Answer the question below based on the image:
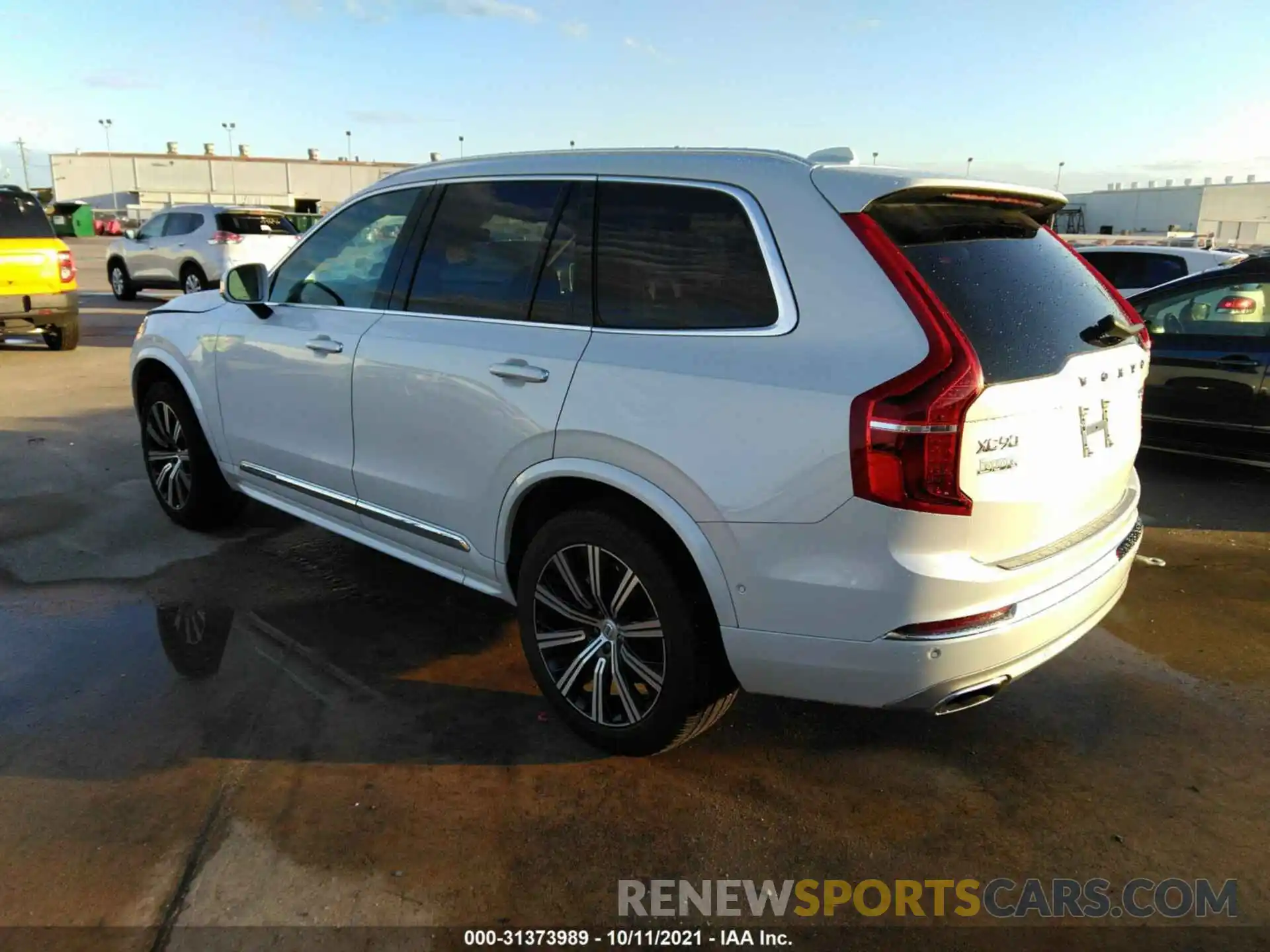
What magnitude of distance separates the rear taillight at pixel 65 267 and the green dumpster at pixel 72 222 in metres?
0.29

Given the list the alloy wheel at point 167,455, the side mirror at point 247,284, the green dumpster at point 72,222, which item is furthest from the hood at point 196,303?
the green dumpster at point 72,222

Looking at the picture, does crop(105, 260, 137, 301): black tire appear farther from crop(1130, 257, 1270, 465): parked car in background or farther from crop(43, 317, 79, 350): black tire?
crop(1130, 257, 1270, 465): parked car in background

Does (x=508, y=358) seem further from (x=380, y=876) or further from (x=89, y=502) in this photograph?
(x=89, y=502)

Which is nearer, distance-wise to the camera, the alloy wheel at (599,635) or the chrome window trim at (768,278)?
the chrome window trim at (768,278)

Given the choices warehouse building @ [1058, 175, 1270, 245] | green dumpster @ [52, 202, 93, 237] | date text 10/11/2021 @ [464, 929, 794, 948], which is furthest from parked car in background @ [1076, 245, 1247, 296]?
warehouse building @ [1058, 175, 1270, 245]

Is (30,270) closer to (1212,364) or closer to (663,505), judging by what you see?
(663,505)

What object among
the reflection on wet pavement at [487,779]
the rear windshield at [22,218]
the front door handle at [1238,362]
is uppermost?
the rear windshield at [22,218]

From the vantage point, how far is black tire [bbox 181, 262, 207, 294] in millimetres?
16281

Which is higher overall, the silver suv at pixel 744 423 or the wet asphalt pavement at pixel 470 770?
the silver suv at pixel 744 423

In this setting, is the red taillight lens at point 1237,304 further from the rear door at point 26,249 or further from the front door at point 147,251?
the front door at point 147,251

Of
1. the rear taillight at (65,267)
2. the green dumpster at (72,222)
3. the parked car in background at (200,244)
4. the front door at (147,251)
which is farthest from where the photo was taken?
the green dumpster at (72,222)

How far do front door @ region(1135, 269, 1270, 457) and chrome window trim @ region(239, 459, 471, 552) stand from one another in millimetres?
5355

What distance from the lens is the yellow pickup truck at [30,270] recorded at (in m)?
10.4

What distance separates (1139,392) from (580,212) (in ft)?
6.61
